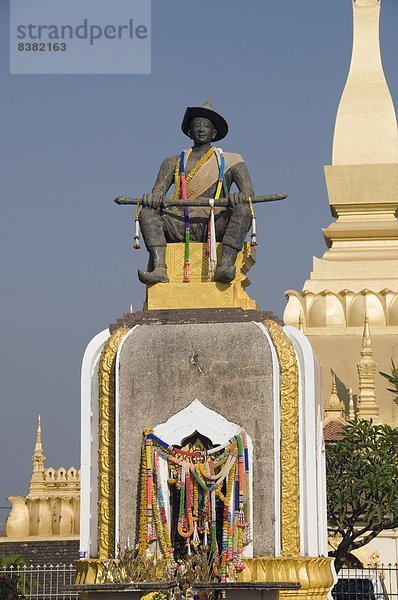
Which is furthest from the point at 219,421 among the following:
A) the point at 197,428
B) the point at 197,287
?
the point at 197,287

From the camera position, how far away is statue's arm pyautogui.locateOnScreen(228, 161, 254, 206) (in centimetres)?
1752

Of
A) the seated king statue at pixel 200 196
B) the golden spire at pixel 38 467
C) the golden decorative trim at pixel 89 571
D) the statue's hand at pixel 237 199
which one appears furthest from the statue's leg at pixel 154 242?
the golden spire at pixel 38 467

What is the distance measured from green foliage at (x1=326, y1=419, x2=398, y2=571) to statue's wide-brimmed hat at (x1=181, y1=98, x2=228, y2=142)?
7.56 meters

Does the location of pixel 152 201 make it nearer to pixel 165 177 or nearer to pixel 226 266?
pixel 165 177

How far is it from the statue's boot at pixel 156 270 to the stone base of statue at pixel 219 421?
0.56 m

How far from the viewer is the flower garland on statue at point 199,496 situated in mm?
16203

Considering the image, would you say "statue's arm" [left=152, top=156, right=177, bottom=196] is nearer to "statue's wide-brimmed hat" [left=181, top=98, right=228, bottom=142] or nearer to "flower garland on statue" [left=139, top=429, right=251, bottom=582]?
"statue's wide-brimmed hat" [left=181, top=98, right=228, bottom=142]

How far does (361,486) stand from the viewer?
2416 cm

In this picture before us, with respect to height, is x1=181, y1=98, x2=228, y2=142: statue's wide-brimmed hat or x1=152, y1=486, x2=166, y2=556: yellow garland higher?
x1=181, y1=98, x2=228, y2=142: statue's wide-brimmed hat

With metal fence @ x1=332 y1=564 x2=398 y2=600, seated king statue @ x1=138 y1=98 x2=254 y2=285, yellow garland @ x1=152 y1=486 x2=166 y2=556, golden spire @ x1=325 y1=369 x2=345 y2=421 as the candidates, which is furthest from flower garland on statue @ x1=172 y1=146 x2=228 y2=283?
golden spire @ x1=325 y1=369 x2=345 y2=421

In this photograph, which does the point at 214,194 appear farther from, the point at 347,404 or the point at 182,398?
the point at 347,404

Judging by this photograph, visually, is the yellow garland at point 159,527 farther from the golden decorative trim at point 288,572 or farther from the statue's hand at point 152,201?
the statue's hand at point 152,201

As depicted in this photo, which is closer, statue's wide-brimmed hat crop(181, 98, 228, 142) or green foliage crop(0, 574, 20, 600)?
statue's wide-brimmed hat crop(181, 98, 228, 142)

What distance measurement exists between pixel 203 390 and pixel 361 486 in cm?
815
